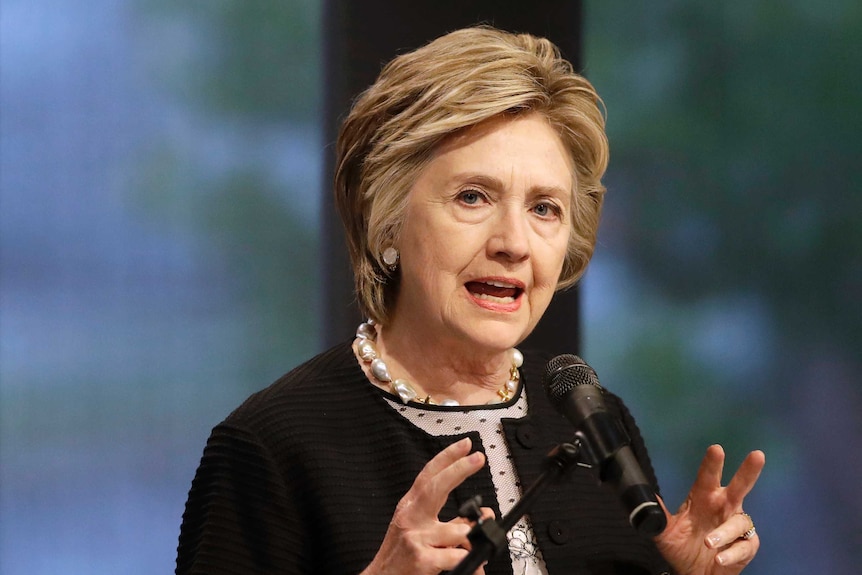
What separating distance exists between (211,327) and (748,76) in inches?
69.3

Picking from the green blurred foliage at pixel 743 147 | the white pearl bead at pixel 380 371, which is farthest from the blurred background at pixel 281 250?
the white pearl bead at pixel 380 371

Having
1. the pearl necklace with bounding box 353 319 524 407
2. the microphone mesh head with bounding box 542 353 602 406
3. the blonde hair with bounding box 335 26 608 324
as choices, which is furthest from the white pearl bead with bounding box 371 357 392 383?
the microphone mesh head with bounding box 542 353 602 406

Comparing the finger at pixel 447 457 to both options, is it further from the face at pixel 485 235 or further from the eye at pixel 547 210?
the eye at pixel 547 210

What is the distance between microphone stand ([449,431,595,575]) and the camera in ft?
4.44

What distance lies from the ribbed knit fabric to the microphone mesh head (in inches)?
15.7

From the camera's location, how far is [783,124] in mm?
3164

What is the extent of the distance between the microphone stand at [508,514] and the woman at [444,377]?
0.53m

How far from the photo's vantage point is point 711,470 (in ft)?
6.33

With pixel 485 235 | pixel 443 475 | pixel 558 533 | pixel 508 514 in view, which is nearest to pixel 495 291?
pixel 485 235

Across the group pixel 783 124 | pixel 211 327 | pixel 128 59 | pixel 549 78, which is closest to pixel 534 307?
pixel 549 78

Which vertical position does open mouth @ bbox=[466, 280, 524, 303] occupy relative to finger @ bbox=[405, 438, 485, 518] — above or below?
above

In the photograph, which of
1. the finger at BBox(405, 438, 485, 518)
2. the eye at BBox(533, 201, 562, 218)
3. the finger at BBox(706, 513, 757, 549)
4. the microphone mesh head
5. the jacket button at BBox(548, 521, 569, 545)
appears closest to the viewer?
the finger at BBox(405, 438, 485, 518)

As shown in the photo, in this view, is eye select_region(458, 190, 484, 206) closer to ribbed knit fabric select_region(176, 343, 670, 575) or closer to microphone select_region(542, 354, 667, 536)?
ribbed knit fabric select_region(176, 343, 670, 575)

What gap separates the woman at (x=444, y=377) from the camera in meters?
1.93
